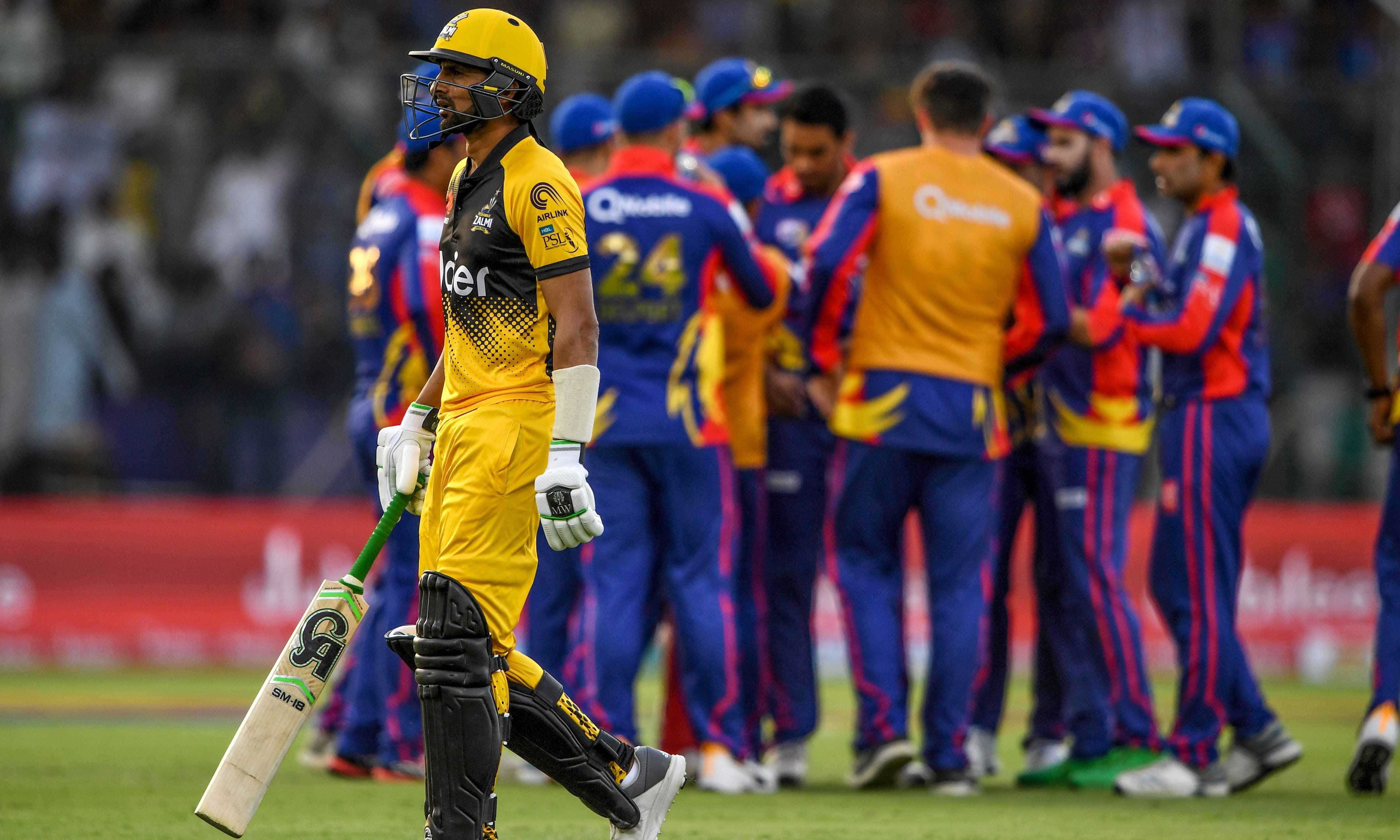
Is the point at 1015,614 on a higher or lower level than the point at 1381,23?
lower

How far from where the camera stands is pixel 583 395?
4.93m

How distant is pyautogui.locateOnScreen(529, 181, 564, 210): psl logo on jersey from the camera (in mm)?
4980

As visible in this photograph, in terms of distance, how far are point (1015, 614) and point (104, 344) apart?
7.51 metres

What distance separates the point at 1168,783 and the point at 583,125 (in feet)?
12.4

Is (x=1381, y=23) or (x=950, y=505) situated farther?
(x=1381, y=23)

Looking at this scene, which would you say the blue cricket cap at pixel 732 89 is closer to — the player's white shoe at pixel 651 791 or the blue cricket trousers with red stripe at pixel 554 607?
the blue cricket trousers with red stripe at pixel 554 607

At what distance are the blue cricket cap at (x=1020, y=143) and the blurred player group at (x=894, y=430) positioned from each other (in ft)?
0.05

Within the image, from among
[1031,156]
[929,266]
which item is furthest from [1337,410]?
[929,266]

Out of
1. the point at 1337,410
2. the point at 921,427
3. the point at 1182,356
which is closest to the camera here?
the point at 921,427

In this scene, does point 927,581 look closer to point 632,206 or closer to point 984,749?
point 984,749

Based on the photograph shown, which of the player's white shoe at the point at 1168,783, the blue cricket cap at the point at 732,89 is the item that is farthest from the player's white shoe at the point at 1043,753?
the blue cricket cap at the point at 732,89

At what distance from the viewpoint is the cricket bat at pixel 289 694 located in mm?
4977

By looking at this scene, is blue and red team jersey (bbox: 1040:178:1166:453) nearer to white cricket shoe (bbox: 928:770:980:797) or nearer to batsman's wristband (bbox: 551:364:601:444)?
white cricket shoe (bbox: 928:770:980:797)

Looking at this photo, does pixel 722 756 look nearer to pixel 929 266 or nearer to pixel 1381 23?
pixel 929 266
